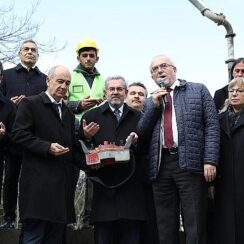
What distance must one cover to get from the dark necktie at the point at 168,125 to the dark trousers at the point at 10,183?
1.79m

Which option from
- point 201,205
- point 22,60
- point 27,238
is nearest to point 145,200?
point 201,205

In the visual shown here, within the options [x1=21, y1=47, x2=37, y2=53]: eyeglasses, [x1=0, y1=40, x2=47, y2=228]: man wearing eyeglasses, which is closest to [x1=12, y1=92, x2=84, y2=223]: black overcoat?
[x1=0, y1=40, x2=47, y2=228]: man wearing eyeglasses

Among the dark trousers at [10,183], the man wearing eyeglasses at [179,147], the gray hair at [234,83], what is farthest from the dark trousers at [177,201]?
the dark trousers at [10,183]

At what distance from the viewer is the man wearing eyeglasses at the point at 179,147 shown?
185 inches

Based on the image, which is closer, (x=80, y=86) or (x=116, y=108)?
(x=116, y=108)

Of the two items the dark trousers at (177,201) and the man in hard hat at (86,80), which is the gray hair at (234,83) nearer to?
the dark trousers at (177,201)

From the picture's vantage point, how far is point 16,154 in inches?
223

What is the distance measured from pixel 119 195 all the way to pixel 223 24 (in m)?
4.02

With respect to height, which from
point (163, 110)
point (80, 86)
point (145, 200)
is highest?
point (80, 86)

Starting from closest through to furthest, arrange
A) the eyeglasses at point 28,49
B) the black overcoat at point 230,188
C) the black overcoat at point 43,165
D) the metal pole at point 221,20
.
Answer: the black overcoat at point 43,165 < the black overcoat at point 230,188 < the eyeglasses at point 28,49 < the metal pole at point 221,20

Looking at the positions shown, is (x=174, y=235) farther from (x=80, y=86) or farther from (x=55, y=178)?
(x=80, y=86)

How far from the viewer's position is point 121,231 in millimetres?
5074

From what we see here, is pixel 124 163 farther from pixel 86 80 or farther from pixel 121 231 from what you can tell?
pixel 86 80

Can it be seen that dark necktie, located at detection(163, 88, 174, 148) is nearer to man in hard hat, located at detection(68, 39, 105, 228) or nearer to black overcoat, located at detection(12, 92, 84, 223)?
black overcoat, located at detection(12, 92, 84, 223)
